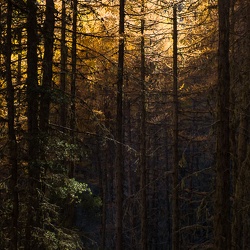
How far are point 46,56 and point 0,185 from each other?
317 cm

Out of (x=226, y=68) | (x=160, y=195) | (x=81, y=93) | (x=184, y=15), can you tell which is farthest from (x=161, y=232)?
(x=226, y=68)

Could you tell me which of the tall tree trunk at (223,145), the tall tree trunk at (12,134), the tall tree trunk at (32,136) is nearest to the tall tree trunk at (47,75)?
the tall tree trunk at (32,136)

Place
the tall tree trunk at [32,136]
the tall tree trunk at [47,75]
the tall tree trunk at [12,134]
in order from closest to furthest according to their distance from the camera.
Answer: the tall tree trunk at [12,134], the tall tree trunk at [32,136], the tall tree trunk at [47,75]

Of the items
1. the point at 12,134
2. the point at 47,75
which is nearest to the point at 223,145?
the point at 47,75

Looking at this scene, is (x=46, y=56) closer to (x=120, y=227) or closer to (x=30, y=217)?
(x=30, y=217)

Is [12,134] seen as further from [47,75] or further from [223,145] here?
[223,145]

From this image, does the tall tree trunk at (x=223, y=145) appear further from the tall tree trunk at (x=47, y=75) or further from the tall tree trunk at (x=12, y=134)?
the tall tree trunk at (x=12, y=134)

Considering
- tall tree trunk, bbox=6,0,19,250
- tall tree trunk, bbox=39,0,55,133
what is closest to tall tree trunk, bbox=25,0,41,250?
tall tree trunk, bbox=39,0,55,133

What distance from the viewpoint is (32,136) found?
684 centimetres

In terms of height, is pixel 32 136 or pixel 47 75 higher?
pixel 47 75

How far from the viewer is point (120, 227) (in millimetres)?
14211

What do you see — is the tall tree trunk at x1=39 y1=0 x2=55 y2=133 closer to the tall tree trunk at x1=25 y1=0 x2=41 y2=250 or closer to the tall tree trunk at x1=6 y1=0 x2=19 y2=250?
the tall tree trunk at x1=25 y1=0 x2=41 y2=250

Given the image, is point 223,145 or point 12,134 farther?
point 223,145

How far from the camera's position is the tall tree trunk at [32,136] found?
682 centimetres
